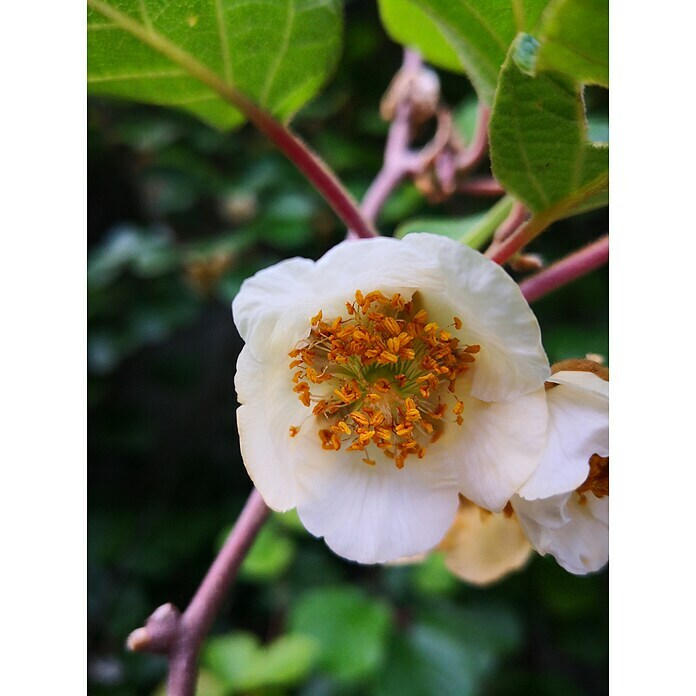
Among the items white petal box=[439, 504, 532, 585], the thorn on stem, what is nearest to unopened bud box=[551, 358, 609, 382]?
white petal box=[439, 504, 532, 585]

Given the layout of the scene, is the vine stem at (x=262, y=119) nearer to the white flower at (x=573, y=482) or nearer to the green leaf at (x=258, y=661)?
the white flower at (x=573, y=482)

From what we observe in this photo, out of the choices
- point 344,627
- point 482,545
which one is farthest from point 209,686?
point 482,545

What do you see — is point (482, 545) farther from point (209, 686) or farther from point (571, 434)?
point (209, 686)

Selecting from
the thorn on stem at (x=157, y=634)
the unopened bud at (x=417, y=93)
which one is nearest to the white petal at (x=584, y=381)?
the thorn on stem at (x=157, y=634)

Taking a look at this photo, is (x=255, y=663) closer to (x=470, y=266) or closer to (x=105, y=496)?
(x=105, y=496)

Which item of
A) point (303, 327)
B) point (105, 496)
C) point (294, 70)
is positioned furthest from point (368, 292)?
point (105, 496)

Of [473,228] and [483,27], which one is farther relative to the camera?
[473,228]

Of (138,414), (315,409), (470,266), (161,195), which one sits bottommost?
(138,414)
